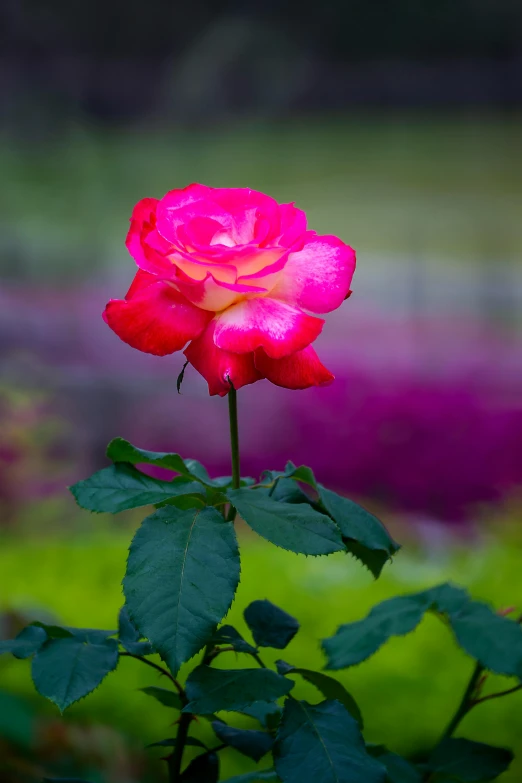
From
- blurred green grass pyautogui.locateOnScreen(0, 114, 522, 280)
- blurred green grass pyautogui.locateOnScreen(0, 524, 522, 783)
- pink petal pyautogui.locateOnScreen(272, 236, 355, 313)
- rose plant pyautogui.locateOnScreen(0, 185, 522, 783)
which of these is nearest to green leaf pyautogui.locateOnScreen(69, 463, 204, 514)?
rose plant pyautogui.locateOnScreen(0, 185, 522, 783)

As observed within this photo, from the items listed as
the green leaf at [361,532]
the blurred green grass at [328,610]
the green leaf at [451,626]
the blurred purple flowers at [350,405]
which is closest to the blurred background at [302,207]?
the blurred purple flowers at [350,405]

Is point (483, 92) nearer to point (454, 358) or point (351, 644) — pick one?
point (454, 358)

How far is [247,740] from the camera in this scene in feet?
1.52

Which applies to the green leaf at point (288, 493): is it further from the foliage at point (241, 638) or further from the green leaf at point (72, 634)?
the green leaf at point (72, 634)

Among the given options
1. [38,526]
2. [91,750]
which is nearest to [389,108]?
[38,526]

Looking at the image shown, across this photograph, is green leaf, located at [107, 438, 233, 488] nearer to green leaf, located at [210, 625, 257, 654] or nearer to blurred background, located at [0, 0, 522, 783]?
green leaf, located at [210, 625, 257, 654]

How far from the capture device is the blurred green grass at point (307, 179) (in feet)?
11.3

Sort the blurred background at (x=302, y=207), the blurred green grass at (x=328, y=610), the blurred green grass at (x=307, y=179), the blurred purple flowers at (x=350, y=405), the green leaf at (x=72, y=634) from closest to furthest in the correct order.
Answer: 1. the green leaf at (x=72, y=634)
2. the blurred green grass at (x=328, y=610)
3. the blurred purple flowers at (x=350, y=405)
4. the blurred background at (x=302, y=207)
5. the blurred green grass at (x=307, y=179)

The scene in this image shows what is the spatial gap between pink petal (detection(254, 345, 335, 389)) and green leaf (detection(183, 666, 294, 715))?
14cm

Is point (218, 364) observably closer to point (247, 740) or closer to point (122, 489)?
point (122, 489)

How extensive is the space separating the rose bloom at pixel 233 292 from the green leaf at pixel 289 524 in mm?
52

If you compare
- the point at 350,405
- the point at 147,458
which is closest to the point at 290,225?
the point at 147,458

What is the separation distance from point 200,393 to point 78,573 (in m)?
1.33

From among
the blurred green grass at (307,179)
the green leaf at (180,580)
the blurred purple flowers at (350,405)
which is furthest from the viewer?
the blurred green grass at (307,179)
